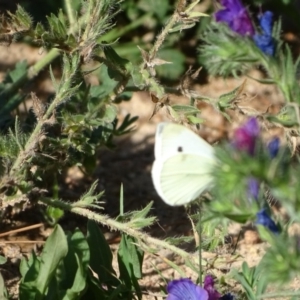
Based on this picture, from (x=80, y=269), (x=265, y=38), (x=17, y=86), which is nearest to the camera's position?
(x=265, y=38)

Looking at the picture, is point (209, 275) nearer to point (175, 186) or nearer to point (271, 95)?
point (175, 186)

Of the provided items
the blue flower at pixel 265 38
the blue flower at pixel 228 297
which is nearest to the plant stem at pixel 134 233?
the blue flower at pixel 228 297

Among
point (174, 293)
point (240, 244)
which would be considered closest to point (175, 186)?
point (174, 293)

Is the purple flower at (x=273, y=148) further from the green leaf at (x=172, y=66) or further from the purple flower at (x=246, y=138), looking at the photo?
the green leaf at (x=172, y=66)

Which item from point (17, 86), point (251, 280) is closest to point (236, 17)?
point (251, 280)

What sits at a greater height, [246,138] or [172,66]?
[246,138]

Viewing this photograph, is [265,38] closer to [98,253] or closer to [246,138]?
[246,138]
